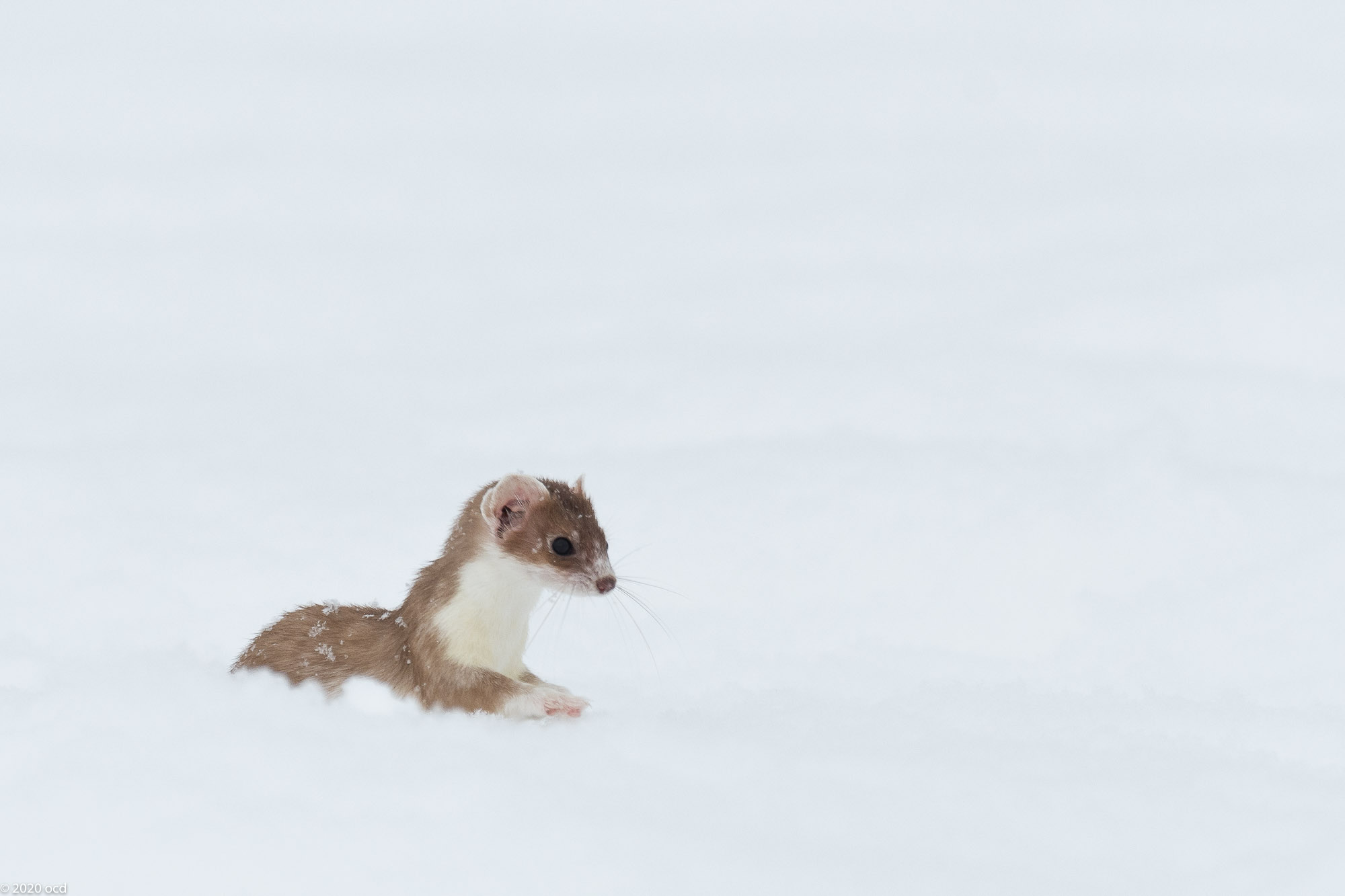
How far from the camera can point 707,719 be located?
8.43m

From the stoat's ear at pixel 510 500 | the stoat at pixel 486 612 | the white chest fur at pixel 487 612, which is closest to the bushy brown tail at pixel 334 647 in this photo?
the stoat at pixel 486 612

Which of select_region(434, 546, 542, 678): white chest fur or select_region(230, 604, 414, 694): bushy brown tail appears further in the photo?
select_region(230, 604, 414, 694): bushy brown tail

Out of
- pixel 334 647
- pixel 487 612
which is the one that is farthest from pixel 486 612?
pixel 334 647

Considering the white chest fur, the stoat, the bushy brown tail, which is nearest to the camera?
the stoat

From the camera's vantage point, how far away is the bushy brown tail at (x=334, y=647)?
343 inches

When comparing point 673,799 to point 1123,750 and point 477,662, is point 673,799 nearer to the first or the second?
point 477,662

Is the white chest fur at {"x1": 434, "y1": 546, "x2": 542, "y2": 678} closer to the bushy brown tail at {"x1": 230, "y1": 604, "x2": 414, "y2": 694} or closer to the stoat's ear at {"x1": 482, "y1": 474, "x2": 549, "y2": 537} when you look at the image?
the stoat's ear at {"x1": 482, "y1": 474, "x2": 549, "y2": 537}

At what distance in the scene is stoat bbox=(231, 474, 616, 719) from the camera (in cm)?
844

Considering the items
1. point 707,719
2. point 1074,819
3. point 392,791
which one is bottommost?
point 392,791

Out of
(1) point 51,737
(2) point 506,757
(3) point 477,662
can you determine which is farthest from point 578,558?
(1) point 51,737

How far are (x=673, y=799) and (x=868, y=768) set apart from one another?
974 millimetres

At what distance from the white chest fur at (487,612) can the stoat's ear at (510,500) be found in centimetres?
16

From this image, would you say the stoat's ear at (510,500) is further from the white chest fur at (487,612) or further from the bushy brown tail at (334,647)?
the bushy brown tail at (334,647)

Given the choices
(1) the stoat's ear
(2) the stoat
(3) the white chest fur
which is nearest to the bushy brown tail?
(2) the stoat
